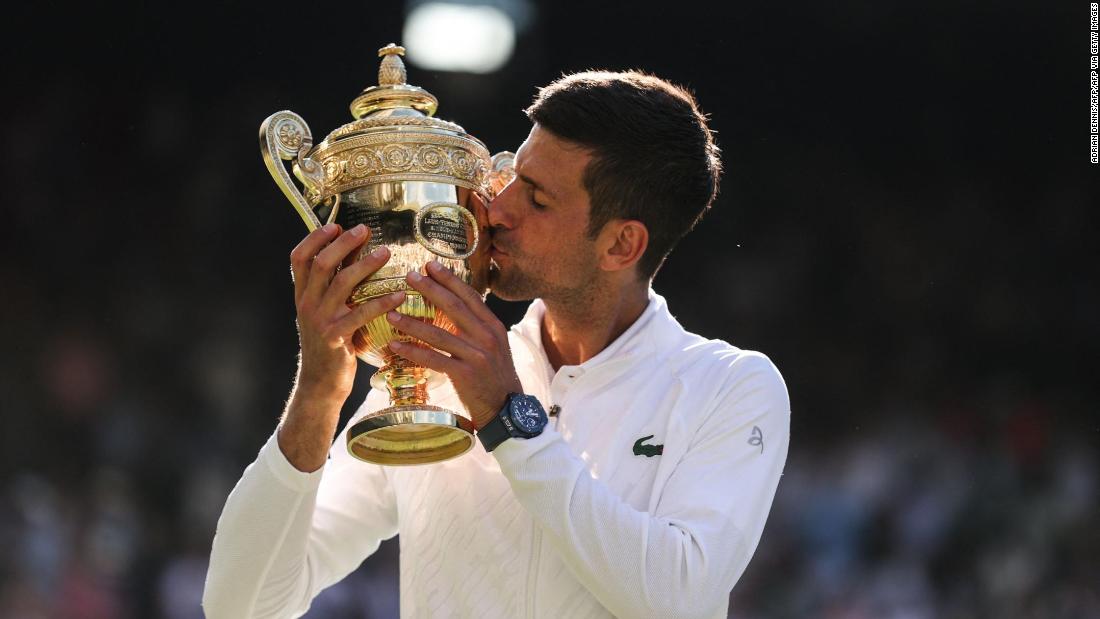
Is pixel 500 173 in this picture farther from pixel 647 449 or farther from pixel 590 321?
pixel 647 449

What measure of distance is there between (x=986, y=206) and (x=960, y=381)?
1.00 metres

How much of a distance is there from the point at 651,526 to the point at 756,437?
0.34 metres

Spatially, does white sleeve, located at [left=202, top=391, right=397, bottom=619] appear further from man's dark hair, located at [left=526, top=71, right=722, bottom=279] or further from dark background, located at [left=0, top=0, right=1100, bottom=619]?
dark background, located at [left=0, top=0, right=1100, bottom=619]

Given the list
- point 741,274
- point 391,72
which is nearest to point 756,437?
point 391,72

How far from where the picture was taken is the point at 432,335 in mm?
2357

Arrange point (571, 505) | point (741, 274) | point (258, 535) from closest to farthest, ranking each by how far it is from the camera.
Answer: point (571, 505) → point (258, 535) → point (741, 274)

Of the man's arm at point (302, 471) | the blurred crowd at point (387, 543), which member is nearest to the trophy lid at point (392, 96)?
the man's arm at point (302, 471)

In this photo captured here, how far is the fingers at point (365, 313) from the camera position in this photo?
2352 millimetres

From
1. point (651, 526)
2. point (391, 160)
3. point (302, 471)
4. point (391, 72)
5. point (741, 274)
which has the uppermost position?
point (391, 72)

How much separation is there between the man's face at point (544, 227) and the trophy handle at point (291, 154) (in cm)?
35

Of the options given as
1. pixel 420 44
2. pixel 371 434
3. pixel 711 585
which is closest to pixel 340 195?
pixel 371 434

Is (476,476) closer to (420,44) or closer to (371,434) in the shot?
(371,434)

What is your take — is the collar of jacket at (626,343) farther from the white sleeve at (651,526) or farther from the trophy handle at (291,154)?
the trophy handle at (291,154)

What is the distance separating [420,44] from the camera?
257 inches
